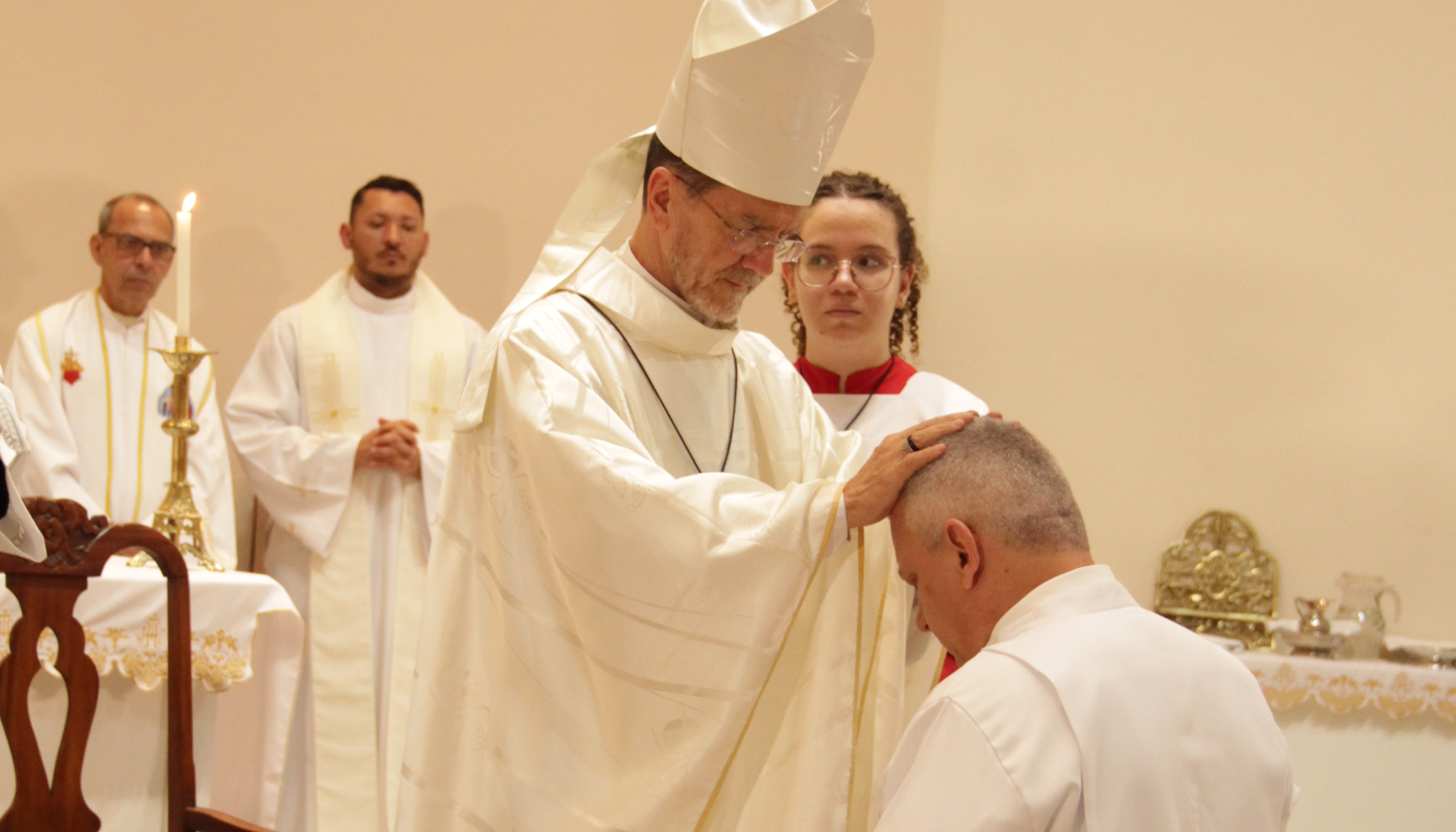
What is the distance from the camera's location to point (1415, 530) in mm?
5637

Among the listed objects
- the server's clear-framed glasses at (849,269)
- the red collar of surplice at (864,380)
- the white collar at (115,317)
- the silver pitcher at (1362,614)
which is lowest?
the silver pitcher at (1362,614)

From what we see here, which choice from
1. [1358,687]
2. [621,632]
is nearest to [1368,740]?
[1358,687]

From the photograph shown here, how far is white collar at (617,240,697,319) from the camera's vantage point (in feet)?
8.46

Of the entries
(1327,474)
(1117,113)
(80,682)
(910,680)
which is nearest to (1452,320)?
(1327,474)

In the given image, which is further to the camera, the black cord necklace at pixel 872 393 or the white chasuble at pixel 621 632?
the black cord necklace at pixel 872 393

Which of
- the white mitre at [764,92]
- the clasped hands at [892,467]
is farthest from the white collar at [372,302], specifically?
the clasped hands at [892,467]

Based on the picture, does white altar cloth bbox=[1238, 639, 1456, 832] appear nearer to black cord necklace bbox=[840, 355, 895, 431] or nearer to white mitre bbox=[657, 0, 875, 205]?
black cord necklace bbox=[840, 355, 895, 431]

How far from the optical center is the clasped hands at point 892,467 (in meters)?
1.94

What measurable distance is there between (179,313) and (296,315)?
1.69m

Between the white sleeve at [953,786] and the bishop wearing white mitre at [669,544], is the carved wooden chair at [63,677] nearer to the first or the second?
the bishop wearing white mitre at [669,544]

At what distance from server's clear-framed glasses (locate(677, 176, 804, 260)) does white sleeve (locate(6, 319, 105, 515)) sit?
10.6 feet

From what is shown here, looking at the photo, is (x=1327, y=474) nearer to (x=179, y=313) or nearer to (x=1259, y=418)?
(x=1259, y=418)

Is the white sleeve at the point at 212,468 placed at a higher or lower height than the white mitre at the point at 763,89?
lower

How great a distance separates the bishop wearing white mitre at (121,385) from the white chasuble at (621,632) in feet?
9.97
